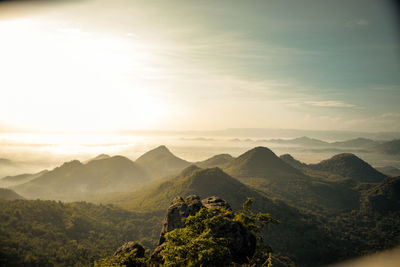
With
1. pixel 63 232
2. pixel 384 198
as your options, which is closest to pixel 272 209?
pixel 384 198

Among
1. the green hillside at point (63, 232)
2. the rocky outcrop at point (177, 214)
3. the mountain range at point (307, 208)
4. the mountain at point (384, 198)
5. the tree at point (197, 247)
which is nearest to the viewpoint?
the tree at point (197, 247)

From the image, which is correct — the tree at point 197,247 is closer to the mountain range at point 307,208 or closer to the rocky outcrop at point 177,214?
the rocky outcrop at point 177,214

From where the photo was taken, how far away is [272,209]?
110 m

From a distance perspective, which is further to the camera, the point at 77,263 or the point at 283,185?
the point at 283,185

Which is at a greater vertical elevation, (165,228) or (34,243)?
(165,228)

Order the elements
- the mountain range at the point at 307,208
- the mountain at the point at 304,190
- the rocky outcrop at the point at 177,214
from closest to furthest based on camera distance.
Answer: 1. the rocky outcrop at the point at 177,214
2. the mountain range at the point at 307,208
3. the mountain at the point at 304,190

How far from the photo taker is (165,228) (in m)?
17.6

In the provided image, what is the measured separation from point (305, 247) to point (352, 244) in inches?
962

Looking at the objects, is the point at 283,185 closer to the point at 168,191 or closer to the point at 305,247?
the point at 305,247

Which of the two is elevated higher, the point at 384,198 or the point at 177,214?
the point at 177,214

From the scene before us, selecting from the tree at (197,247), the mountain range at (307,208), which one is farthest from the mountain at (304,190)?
the tree at (197,247)

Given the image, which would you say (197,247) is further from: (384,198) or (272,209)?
(384,198)

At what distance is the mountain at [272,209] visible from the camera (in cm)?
8688

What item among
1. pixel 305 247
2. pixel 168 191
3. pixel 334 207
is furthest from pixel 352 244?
pixel 168 191
